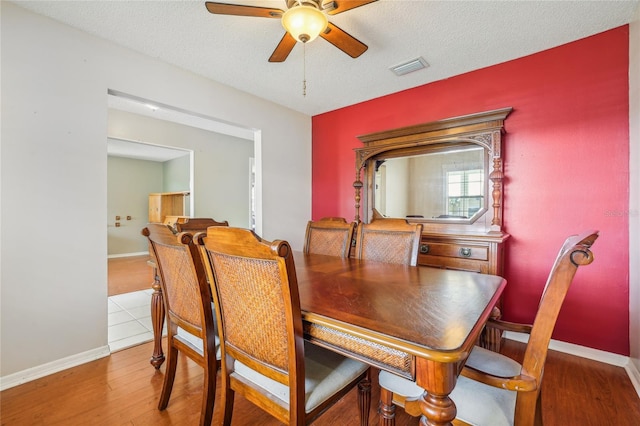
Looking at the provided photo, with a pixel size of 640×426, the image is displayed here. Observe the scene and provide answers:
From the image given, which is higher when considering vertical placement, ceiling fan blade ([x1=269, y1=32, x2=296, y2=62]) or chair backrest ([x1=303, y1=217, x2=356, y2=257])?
ceiling fan blade ([x1=269, y1=32, x2=296, y2=62])

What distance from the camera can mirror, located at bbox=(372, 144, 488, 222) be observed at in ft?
8.90

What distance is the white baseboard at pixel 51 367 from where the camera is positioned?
5.80ft

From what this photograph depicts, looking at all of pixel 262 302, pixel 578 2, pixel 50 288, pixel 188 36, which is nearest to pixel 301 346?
pixel 262 302

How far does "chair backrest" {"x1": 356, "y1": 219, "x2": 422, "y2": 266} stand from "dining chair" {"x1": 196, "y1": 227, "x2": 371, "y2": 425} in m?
0.93

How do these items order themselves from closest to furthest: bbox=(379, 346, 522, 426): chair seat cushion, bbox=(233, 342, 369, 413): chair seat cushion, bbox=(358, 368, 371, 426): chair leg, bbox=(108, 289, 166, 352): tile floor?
bbox=(379, 346, 522, 426): chair seat cushion < bbox=(233, 342, 369, 413): chair seat cushion < bbox=(358, 368, 371, 426): chair leg < bbox=(108, 289, 166, 352): tile floor

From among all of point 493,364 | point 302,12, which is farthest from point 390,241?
point 302,12

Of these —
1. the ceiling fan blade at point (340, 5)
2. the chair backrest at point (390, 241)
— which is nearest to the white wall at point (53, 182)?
the ceiling fan blade at point (340, 5)

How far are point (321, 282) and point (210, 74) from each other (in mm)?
2389

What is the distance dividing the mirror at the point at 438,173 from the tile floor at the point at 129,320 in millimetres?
2462

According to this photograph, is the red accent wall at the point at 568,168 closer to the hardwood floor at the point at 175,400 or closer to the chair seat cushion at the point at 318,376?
the hardwood floor at the point at 175,400

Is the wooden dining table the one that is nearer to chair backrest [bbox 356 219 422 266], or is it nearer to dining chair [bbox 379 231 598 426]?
dining chair [bbox 379 231 598 426]

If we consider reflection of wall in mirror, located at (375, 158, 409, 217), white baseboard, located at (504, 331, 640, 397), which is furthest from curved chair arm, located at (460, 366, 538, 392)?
reflection of wall in mirror, located at (375, 158, 409, 217)

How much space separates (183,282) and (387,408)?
1051mm

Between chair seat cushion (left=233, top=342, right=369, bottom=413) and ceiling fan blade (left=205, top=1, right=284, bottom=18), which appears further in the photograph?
ceiling fan blade (left=205, top=1, right=284, bottom=18)
